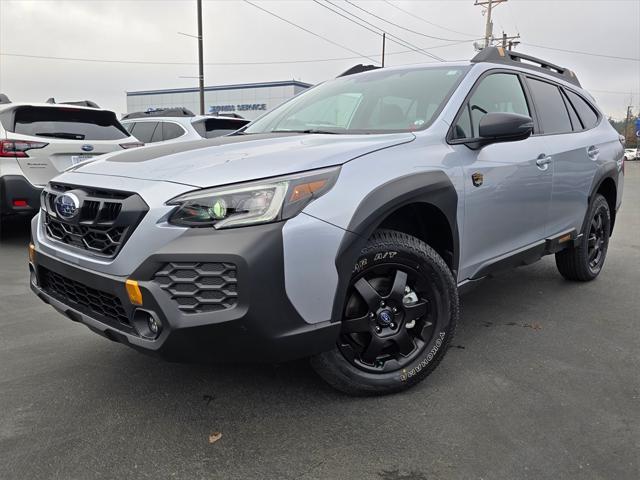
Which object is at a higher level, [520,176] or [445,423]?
[520,176]

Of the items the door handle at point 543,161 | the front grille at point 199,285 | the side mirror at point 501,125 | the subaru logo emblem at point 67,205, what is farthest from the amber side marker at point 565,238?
the subaru logo emblem at point 67,205

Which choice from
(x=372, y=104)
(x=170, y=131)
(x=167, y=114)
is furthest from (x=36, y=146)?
(x=167, y=114)

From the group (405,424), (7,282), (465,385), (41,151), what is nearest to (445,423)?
(405,424)

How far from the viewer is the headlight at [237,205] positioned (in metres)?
2.07

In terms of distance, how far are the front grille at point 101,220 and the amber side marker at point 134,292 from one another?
0.55 ft

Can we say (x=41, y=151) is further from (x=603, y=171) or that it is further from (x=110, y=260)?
(x=603, y=171)

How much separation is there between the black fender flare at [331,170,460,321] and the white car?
4.58 meters

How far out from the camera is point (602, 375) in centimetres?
296

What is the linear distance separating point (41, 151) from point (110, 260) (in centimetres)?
424

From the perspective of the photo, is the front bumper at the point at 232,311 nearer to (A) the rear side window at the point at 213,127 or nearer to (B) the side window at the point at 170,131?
(A) the rear side window at the point at 213,127

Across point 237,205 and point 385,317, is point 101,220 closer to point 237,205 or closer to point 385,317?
point 237,205

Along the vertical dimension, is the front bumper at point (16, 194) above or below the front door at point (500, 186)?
below

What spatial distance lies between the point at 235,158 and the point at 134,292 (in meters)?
0.71

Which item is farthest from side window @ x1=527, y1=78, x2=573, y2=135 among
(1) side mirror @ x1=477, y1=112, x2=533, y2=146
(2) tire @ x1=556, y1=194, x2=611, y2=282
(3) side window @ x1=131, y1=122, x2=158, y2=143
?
(3) side window @ x1=131, y1=122, x2=158, y2=143
